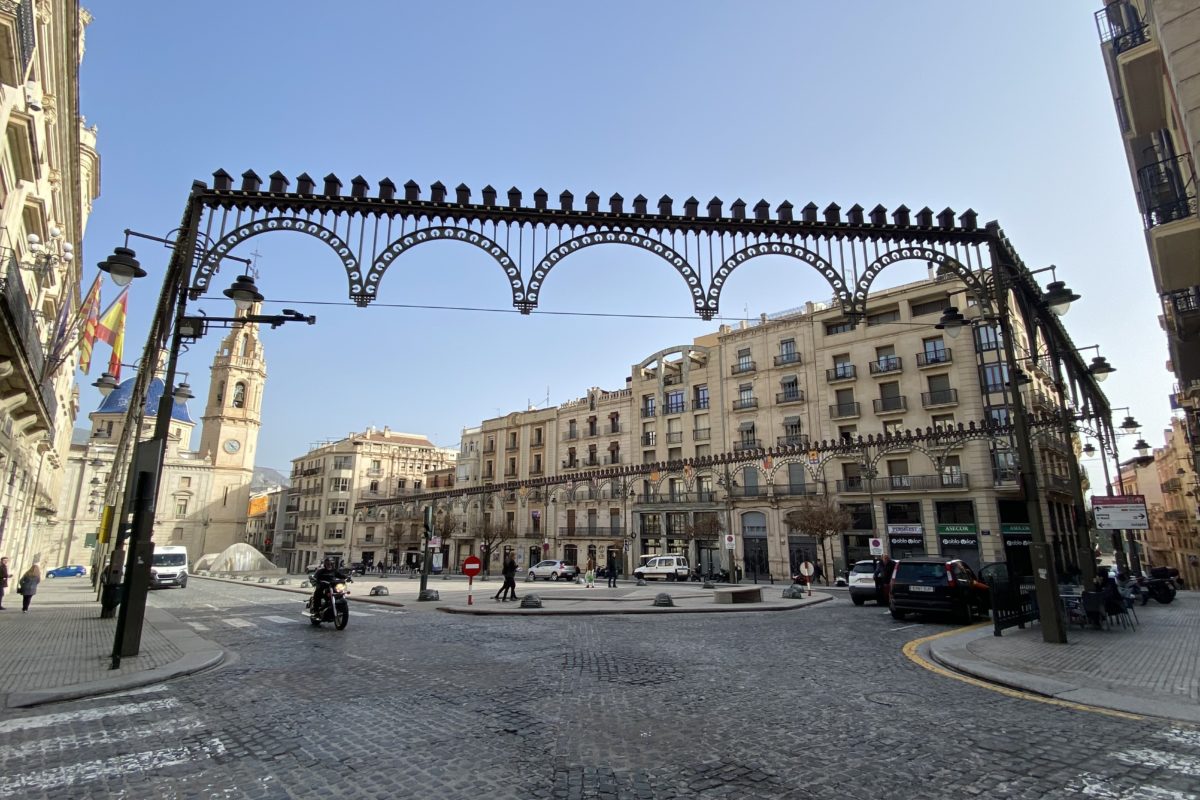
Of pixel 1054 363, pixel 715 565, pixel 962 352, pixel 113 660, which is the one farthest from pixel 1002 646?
pixel 715 565

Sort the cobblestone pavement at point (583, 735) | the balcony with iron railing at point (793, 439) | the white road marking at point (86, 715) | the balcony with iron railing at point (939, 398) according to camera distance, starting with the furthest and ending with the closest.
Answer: the balcony with iron railing at point (793, 439) < the balcony with iron railing at point (939, 398) < the white road marking at point (86, 715) < the cobblestone pavement at point (583, 735)

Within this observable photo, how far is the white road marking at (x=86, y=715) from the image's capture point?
5621 millimetres

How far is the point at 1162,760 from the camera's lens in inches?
183

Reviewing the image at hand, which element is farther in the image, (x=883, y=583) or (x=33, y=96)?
(x=883, y=583)

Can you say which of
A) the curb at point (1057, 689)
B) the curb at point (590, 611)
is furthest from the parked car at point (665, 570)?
the curb at point (1057, 689)

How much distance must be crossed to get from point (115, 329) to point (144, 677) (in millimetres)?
13215

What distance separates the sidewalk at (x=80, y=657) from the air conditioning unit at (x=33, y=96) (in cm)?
1073

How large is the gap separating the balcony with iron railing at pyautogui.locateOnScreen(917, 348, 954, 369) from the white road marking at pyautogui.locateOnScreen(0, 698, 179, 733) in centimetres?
4057

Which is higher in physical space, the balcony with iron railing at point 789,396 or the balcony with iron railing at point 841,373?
the balcony with iron railing at point 841,373

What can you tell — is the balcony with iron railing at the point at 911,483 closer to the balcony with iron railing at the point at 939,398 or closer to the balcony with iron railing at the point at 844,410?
the balcony with iron railing at the point at 844,410

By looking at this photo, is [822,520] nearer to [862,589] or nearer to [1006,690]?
[862,589]

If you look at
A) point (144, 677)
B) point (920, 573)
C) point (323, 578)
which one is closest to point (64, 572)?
point (323, 578)

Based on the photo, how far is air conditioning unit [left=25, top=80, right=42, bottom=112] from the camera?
1264 cm

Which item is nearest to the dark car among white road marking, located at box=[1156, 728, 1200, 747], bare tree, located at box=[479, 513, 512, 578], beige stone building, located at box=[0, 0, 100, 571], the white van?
white road marking, located at box=[1156, 728, 1200, 747]
